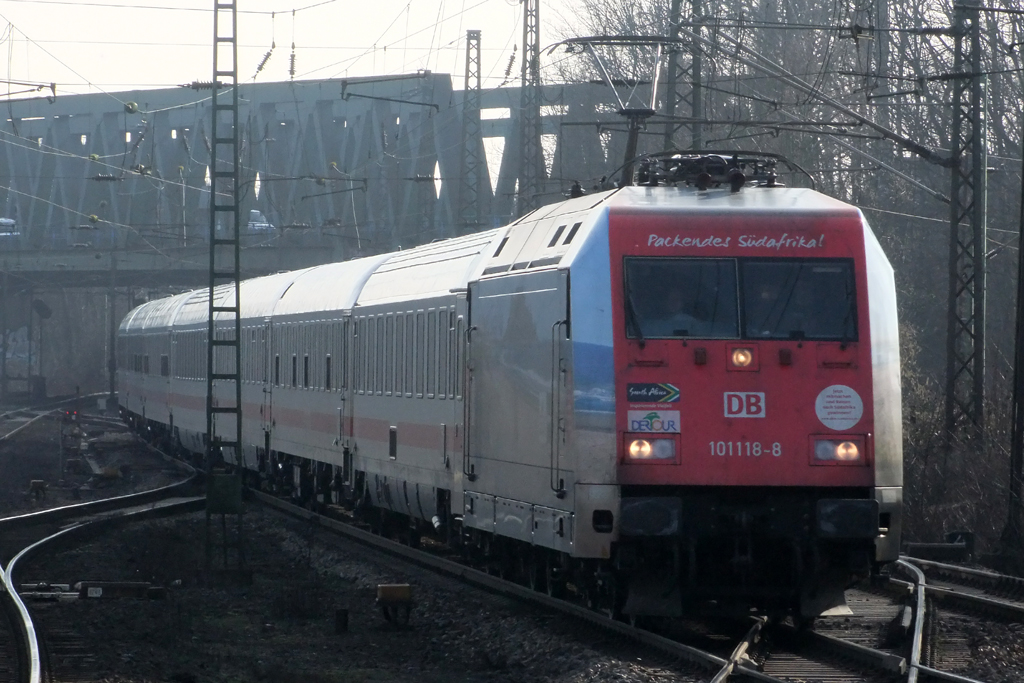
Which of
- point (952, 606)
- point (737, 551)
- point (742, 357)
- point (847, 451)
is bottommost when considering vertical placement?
point (952, 606)

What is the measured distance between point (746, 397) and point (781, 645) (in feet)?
5.86

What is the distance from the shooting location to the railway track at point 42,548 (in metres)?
10.8

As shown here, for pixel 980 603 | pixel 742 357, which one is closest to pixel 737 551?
pixel 742 357

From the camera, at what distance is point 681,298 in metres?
10.5

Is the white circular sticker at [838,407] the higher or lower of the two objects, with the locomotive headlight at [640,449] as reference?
higher

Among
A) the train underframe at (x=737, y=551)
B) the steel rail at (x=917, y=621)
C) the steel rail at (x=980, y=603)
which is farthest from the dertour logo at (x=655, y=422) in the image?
the steel rail at (x=980, y=603)

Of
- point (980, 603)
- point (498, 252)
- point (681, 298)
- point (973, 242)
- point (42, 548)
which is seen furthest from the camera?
point (973, 242)

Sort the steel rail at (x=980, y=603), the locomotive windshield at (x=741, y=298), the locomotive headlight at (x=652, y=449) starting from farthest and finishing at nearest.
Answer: the steel rail at (x=980, y=603), the locomotive windshield at (x=741, y=298), the locomotive headlight at (x=652, y=449)

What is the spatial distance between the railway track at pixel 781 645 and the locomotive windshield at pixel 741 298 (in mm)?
2077

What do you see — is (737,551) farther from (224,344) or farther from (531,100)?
(531,100)

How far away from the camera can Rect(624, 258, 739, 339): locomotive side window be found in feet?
34.0

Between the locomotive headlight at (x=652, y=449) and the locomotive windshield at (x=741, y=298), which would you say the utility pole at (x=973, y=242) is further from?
the locomotive headlight at (x=652, y=449)

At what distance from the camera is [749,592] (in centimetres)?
1040

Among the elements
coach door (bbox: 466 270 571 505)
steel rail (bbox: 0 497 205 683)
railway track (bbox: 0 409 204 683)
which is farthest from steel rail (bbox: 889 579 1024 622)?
steel rail (bbox: 0 497 205 683)
